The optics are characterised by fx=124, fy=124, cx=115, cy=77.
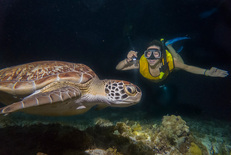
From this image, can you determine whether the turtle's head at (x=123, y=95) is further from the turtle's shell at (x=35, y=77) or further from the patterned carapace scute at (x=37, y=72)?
the patterned carapace scute at (x=37, y=72)

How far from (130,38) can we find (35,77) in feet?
39.5

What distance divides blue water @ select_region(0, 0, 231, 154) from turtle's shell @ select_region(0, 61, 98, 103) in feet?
17.7

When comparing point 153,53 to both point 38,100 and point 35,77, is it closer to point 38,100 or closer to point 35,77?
point 35,77

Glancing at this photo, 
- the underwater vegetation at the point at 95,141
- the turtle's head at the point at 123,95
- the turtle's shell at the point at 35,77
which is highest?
the turtle's shell at the point at 35,77

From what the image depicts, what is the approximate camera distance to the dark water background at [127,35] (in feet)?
31.3

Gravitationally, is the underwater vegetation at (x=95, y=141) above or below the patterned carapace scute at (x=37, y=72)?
below

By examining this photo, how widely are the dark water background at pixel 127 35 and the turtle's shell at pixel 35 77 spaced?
632 centimetres

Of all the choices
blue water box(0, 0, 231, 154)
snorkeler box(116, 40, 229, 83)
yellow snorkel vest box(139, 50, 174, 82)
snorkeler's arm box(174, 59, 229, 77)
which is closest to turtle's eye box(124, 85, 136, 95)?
snorkeler box(116, 40, 229, 83)

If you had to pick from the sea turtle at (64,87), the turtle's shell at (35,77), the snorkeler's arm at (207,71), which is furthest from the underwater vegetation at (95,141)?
the snorkeler's arm at (207,71)

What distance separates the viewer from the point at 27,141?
1.68 m

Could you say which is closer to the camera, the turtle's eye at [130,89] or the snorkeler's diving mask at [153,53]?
the turtle's eye at [130,89]

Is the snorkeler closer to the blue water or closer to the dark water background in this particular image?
the blue water

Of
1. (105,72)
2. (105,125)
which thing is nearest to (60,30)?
(105,72)

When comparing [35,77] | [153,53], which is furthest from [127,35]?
[35,77]
